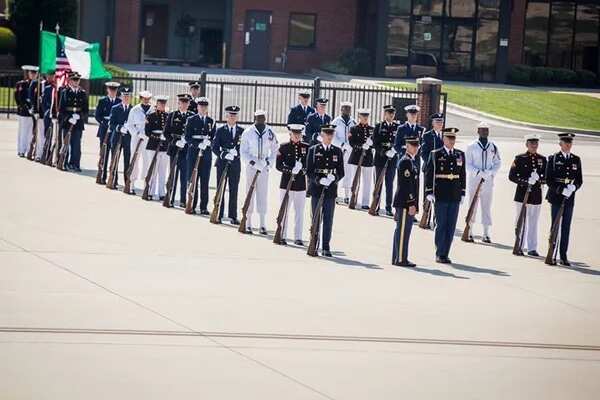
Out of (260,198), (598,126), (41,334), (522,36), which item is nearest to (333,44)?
(522,36)

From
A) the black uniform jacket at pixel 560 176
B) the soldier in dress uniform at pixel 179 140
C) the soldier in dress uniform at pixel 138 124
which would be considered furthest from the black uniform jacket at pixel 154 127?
the black uniform jacket at pixel 560 176

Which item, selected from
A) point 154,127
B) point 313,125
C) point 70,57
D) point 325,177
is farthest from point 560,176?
point 70,57

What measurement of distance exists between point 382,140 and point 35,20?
2167cm

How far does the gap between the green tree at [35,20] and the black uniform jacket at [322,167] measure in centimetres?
2462

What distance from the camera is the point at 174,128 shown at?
24.1m

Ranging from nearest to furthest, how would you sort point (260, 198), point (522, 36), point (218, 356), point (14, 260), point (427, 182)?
point (218, 356) → point (14, 260) → point (427, 182) → point (260, 198) → point (522, 36)

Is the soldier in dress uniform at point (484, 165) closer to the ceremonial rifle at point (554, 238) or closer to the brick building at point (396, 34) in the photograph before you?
the ceremonial rifle at point (554, 238)

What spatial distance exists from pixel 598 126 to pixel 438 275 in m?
27.4

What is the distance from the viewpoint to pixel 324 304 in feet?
52.5

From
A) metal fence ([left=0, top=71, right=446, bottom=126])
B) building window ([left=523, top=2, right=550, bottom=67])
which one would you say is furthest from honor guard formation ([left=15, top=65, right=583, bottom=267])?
building window ([left=523, top=2, right=550, bottom=67])

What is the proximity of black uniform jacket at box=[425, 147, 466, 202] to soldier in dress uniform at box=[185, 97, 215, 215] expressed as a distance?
4.51m

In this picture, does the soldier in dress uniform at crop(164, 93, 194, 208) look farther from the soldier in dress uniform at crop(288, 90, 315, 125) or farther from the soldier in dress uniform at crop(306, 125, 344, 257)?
the soldier in dress uniform at crop(306, 125, 344, 257)

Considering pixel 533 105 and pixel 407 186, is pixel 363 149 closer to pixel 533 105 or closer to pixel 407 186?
pixel 407 186

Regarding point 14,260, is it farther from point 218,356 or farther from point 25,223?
point 218,356
